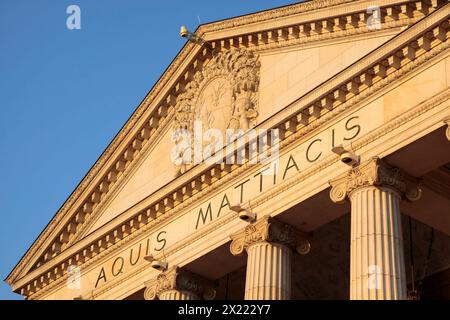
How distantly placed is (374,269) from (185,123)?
14.1m

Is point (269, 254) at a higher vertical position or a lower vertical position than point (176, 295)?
higher

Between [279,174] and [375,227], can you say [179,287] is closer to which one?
[279,174]

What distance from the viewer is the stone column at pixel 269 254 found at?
32353 mm

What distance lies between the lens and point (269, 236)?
32.9m

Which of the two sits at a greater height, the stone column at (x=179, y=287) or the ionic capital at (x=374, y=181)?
the ionic capital at (x=374, y=181)

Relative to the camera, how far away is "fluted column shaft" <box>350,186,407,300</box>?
27.8 m

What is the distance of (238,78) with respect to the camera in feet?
123

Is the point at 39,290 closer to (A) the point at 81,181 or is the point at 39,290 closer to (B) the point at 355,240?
(A) the point at 81,181

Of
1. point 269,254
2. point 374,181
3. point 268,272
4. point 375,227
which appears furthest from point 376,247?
point 269,254

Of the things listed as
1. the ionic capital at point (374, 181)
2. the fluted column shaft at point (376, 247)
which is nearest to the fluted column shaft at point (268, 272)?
the ionic capital at point (374, 181)

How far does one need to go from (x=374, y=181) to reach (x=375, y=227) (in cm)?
152

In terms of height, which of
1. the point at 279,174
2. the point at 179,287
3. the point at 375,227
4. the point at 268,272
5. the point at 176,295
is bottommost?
the point at 268,272

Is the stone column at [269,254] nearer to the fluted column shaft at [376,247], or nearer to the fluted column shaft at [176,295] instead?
the fluted column shaft at [176,295]
